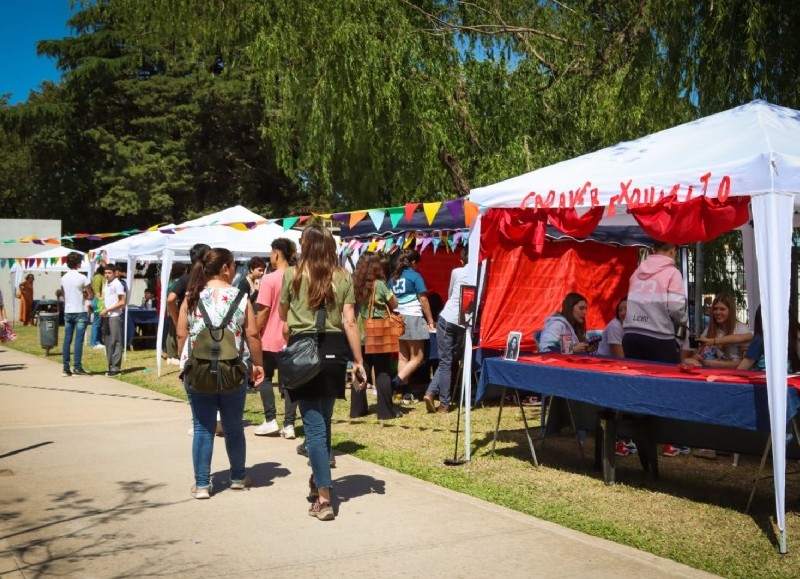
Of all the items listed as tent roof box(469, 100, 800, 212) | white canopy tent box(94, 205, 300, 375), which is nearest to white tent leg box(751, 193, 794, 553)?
tent roof box(469, 100, 800, 212)

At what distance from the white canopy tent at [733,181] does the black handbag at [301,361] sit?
2306mm

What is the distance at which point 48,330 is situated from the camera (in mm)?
20250

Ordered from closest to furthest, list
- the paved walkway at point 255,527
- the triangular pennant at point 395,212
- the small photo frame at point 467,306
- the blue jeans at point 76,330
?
1. the paved walkway at point 255,527
2. the small photo frame at point 467,306
3. the triangular pennant at point 395,212
4. the blue jeans at point 76,330

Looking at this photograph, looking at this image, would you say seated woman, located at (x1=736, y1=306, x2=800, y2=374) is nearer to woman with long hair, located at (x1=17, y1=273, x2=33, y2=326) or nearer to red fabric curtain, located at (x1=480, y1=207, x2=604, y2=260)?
red fabric curtain, located at (x1=480, y1=207, x2=604, y2=260)

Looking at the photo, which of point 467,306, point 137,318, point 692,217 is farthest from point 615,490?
point 137,318

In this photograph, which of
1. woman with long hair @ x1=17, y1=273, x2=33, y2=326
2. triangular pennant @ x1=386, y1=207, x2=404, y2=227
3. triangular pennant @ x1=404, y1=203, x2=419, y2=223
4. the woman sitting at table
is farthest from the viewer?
woman with long hair @ x1=17, y1=273, x2=33, y2=326

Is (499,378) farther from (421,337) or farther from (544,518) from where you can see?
(421,337)

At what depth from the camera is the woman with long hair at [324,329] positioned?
20.0 ft

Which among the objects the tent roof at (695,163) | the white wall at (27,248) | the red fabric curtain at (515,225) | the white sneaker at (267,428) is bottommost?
the white sneaker at (267,428)

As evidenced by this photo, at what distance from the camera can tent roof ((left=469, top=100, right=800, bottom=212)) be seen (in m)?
6.05

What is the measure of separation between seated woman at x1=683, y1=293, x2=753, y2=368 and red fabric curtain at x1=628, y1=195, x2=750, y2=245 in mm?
2411

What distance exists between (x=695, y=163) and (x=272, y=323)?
13.7ft

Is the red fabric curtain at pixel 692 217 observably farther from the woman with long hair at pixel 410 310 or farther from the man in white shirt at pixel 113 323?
the man in white shirt at pixel 113 323

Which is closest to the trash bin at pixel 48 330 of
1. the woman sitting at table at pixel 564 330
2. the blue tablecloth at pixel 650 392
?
the woman sitting at table at pixel 564 330
